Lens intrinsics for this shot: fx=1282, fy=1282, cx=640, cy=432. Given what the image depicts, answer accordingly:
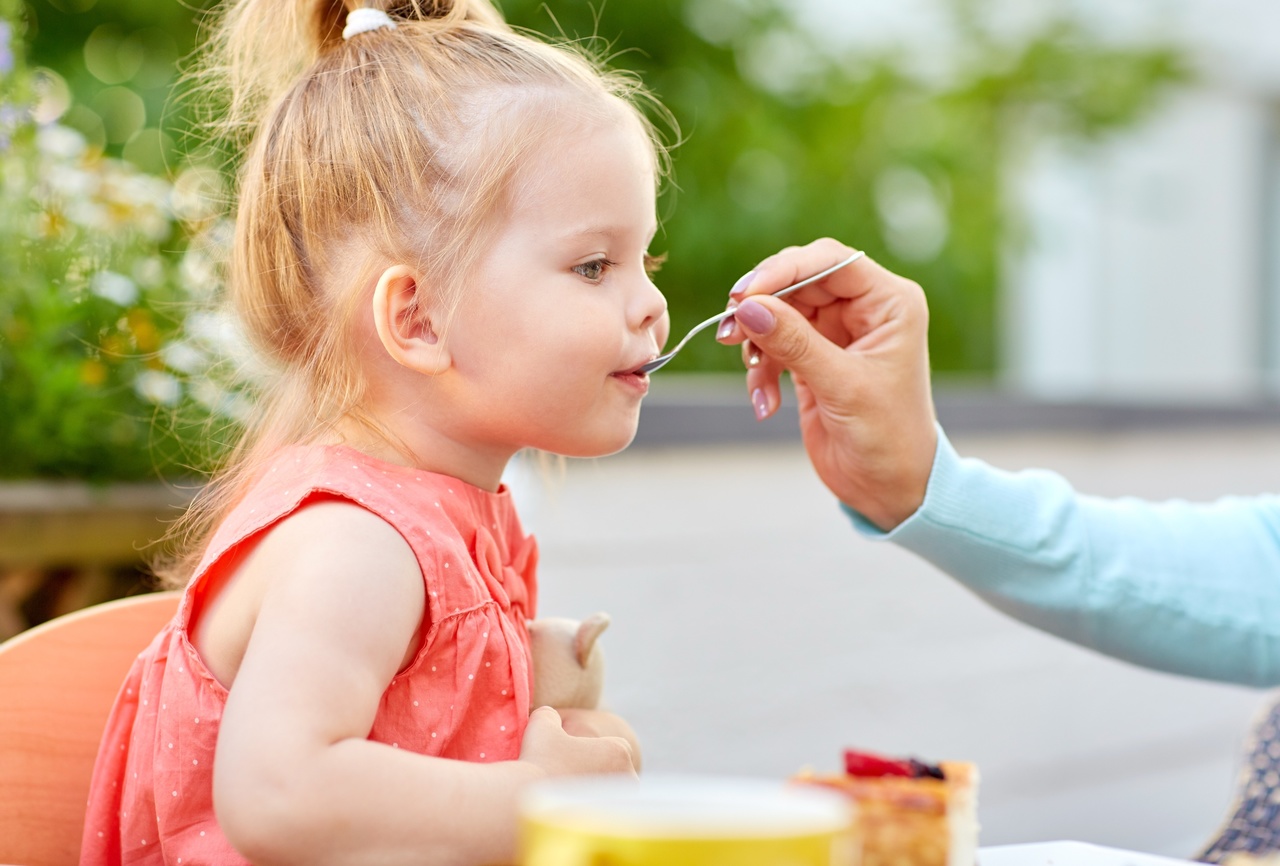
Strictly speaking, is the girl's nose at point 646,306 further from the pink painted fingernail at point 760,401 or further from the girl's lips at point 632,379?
the pink painted fingernail at point 760,401

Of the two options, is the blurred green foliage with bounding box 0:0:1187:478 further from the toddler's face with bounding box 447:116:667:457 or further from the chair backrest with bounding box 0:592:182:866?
the toddler's face with bounding box 447:116:667:457

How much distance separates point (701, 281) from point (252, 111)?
3.14 metres

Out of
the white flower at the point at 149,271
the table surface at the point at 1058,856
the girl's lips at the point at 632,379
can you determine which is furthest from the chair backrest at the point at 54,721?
the white flower at the point at 149,271

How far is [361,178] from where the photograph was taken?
952mm

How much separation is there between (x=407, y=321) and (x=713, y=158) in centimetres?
346

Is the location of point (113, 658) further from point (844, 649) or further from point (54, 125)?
point (844, 649)

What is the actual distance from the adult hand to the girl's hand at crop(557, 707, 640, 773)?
13.5 inches

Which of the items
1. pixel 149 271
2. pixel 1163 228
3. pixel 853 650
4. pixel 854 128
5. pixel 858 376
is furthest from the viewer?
pixel 1163 228

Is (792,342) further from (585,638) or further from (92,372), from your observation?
(92,372)

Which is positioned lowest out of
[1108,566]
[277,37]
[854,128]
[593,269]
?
[1108,566]

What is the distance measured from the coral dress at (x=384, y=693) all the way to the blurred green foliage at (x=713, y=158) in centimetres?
85

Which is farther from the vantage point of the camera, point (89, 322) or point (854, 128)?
point (854, 128)

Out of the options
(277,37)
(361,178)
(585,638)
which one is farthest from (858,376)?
(277,37)

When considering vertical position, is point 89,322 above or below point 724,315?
below
